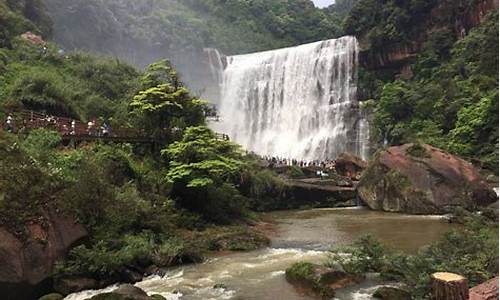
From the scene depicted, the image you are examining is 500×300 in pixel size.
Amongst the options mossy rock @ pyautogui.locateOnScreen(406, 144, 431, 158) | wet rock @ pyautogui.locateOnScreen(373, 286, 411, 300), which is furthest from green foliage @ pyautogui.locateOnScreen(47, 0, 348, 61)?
wet rock @ pyautogui.locateOnScreen(373, 286, 411, 300)

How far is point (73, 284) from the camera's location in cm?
1158

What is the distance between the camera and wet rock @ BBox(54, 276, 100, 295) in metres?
11.5

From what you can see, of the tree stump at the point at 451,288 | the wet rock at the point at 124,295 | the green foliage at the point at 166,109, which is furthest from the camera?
the green foliage at the point at 166,109

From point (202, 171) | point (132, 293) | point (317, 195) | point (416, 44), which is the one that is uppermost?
point (416, 44)

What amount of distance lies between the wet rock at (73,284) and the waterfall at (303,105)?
107ft

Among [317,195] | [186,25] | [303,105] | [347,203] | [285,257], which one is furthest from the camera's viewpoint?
[186,25]

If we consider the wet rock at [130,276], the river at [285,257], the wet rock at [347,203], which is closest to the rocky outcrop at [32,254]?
the river at [285,257]

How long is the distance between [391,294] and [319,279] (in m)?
1.71

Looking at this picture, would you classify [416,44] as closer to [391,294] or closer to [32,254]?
[391,294]

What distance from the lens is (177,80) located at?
75.2 ft

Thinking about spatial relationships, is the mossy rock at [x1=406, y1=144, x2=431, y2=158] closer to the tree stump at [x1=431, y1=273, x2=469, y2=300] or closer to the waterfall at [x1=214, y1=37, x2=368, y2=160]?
the waterfall at [x1=214, y1=37, x2=368, y2=160]

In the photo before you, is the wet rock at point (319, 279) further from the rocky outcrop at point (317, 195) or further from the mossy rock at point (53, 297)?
the rocky outcrop at point (317, 195)

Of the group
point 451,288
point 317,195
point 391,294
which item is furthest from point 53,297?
point 317,195

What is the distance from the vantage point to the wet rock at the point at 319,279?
418 inches
